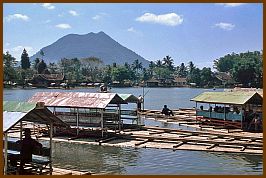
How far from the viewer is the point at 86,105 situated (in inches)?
989

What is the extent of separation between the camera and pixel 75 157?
20938 millimetres

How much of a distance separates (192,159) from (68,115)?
37.6ft

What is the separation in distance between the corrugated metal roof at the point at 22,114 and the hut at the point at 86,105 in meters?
10.1

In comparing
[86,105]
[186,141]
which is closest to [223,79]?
[86,105]

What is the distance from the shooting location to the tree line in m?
123

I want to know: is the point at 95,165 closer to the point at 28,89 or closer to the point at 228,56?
the point at 28,89

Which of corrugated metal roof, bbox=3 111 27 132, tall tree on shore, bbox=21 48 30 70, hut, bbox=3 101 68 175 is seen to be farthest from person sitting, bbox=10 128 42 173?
tall tree on shore, bbox=21 48 30 70

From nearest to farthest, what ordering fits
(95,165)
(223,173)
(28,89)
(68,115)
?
(223,173) → (95,165) → (68,115) → (28,89)

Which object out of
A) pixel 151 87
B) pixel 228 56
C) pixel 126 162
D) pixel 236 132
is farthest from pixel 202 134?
pixel 228 56

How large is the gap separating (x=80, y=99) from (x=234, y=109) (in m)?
11.5

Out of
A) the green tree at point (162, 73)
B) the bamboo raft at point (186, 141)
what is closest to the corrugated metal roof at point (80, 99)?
the bamboo raft at point (186, 141)

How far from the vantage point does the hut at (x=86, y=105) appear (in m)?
25.1

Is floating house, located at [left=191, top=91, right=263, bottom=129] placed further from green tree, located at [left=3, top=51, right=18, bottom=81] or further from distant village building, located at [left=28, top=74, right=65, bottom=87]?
distant village building, located at [left=28, top=74, right=65, bottom=87]

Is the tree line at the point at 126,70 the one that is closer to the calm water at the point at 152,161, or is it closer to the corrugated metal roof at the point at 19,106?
the calm water at the point at 152,161
